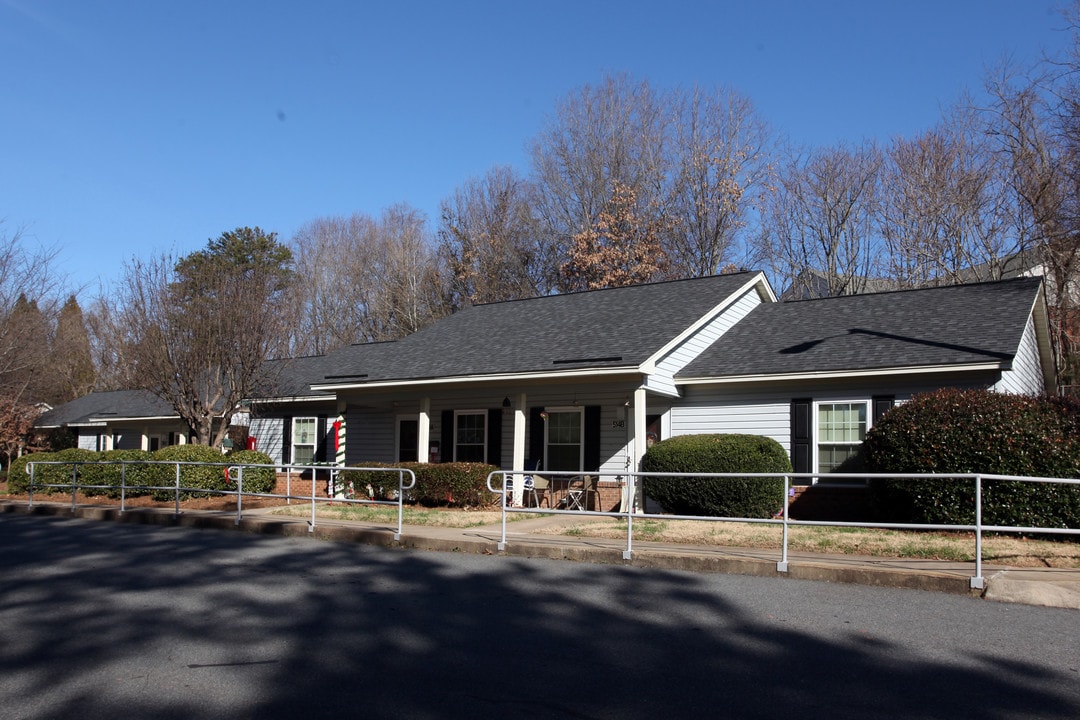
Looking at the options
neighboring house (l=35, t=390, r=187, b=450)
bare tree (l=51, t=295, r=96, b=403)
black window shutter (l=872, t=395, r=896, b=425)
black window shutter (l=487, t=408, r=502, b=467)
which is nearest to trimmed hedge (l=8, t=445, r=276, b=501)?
black window shutter (l=487, t=408, r=502, b=467)

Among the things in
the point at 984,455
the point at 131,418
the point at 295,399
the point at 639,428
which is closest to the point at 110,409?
the point at 131,418

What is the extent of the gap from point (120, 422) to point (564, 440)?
19492mm

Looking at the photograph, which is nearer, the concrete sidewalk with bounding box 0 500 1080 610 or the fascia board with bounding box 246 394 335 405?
the concrete sidewalk with bounding box 0 500 1080 610

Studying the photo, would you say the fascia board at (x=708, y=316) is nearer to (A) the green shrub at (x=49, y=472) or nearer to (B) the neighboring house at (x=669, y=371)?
(B) the neighboring house at (x=669, y=371)

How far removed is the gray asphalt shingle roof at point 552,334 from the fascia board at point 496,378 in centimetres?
12

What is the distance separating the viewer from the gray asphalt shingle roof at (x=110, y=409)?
30.1 m

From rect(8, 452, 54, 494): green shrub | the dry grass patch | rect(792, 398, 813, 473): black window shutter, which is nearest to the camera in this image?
the dry grass patch

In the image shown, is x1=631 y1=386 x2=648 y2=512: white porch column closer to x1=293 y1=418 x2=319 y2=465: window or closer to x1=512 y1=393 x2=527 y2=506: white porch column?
x1=512 y1=393 x2=527 y2=506: white porch column

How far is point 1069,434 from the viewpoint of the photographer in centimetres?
1173

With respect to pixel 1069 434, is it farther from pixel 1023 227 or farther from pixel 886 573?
pixel 1023 227

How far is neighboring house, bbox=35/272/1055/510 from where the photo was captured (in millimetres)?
15922

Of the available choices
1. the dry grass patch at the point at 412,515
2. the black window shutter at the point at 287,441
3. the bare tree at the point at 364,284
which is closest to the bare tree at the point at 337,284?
the bare tree at the point at 364,284

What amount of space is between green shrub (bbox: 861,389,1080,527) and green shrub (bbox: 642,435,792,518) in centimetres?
254

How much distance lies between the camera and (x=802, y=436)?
16.3m
